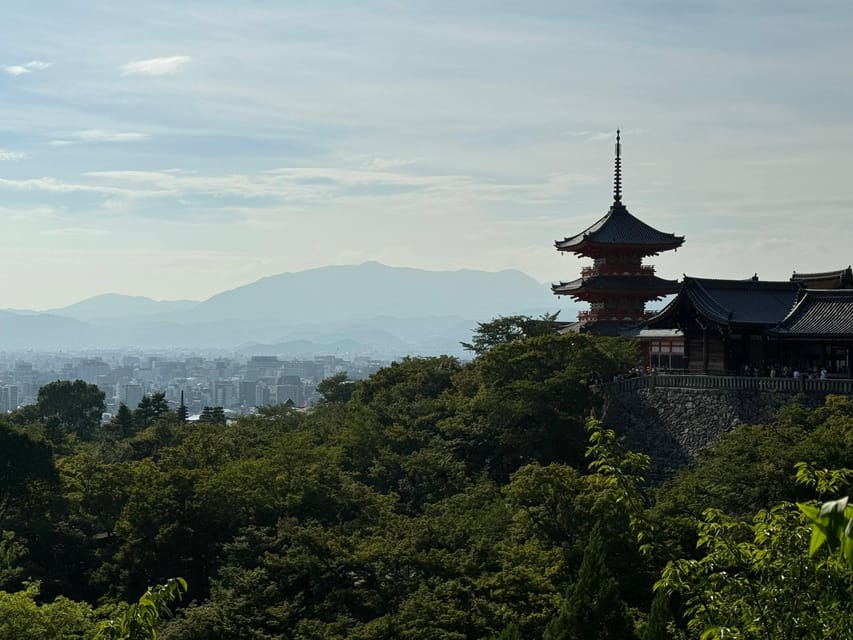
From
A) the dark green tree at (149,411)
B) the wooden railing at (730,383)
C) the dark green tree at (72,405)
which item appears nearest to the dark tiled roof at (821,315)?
the wooden railing at (730,383)

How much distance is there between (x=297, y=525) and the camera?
21688 mm

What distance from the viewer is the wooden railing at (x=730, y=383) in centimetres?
2305

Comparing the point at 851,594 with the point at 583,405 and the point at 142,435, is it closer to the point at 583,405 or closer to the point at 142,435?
the point at 583,405

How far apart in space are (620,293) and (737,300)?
9051 millimetres

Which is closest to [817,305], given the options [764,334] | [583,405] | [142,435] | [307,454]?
[764,334]

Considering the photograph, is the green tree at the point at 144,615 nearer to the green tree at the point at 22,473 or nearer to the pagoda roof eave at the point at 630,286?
the green tree at the point at 22,473

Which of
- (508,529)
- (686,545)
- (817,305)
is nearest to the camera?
(686,545)

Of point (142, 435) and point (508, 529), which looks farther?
point (142, 435)

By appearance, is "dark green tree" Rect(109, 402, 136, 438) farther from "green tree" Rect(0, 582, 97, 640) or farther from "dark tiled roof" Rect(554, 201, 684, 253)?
"green tree" Rect(0, 582, 97, 640)

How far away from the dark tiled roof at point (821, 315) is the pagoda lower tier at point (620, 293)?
9.53 m

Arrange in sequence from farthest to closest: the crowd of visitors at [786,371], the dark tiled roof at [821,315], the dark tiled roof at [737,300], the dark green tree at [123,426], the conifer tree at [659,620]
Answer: the dark green tree at [123,426] < the dark tiled roof at [737,300] < the crowd of visitors at [786,371] < the dark tiled roof at [821,315] < the conifer tree at [659,620]

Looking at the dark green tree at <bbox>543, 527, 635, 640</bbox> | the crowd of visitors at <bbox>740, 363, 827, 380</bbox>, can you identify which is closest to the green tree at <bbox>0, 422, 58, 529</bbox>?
the dark green tree at <bbox>543, 527, 635, 640</bbox>

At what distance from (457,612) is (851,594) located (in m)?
9.63

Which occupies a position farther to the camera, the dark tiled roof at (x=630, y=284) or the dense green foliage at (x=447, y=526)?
the dark tiled roof at (x=630, y=284)
